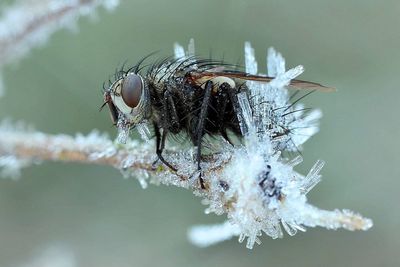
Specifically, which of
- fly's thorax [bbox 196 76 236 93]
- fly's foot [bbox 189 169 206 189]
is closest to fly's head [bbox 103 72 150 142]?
fly's thorax [bbox 196 76 236 93]

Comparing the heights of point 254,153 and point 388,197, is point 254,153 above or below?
below

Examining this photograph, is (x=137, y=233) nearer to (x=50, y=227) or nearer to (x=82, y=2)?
(x=50, y=227)

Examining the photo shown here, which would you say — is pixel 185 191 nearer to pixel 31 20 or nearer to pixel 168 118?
pixel 168 118

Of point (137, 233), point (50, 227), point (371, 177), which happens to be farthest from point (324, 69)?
point (50, 227)

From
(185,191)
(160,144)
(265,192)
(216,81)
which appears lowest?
(265,192)

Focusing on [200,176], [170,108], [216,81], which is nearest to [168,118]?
[170,108]

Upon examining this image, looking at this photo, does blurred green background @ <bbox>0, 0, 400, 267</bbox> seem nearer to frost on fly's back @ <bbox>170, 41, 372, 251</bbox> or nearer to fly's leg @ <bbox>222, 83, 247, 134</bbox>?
fly's leg @ <bbox>222, 83, 247, 134</bbox>

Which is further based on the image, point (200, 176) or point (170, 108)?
point (170, 108)
